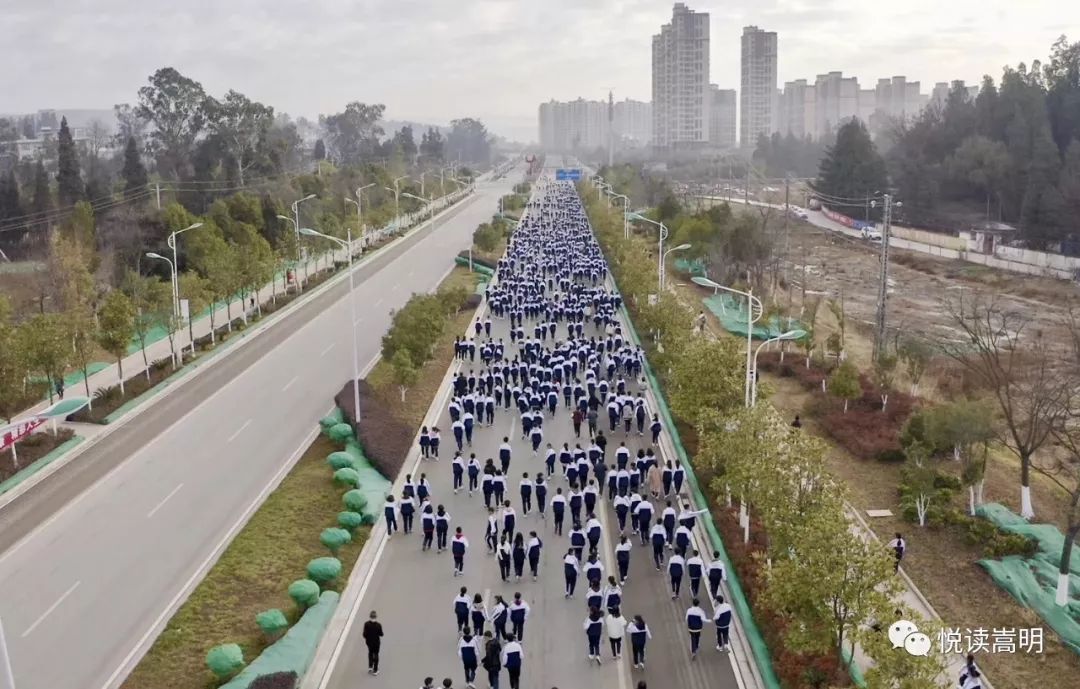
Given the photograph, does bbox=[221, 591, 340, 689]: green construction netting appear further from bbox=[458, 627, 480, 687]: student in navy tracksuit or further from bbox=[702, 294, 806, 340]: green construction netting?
bbox=[702, 294, 806, 340]: green construction netting

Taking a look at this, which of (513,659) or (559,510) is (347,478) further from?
(513,659)

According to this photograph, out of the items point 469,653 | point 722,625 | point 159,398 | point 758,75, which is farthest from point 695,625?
point 758,75

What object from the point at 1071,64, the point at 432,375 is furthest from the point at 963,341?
the point at 1071,64

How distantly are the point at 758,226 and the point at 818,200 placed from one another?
39.1m

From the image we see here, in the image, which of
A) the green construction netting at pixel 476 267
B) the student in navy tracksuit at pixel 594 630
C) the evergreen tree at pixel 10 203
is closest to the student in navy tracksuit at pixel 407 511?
the student in navy tracksuit at pixel 594 630

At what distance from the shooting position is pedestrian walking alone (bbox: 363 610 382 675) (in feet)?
36.3

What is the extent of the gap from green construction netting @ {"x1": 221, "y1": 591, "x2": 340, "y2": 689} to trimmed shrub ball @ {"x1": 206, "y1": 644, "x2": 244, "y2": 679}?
13 cm

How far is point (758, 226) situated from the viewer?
4000 centimetres

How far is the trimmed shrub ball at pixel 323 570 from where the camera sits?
13.3m

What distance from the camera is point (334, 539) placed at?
Result: 46.9 ft

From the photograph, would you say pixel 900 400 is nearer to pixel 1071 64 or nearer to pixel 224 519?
pixel 224 519

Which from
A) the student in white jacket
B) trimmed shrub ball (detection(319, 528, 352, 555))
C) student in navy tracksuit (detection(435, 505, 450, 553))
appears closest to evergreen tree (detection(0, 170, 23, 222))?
trimmed shrub ball (detection(319, 528, 352, 555))

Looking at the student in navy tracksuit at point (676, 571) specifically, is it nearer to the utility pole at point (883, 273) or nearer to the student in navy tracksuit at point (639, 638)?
the student in navy tracksuit at point (639, 638)
